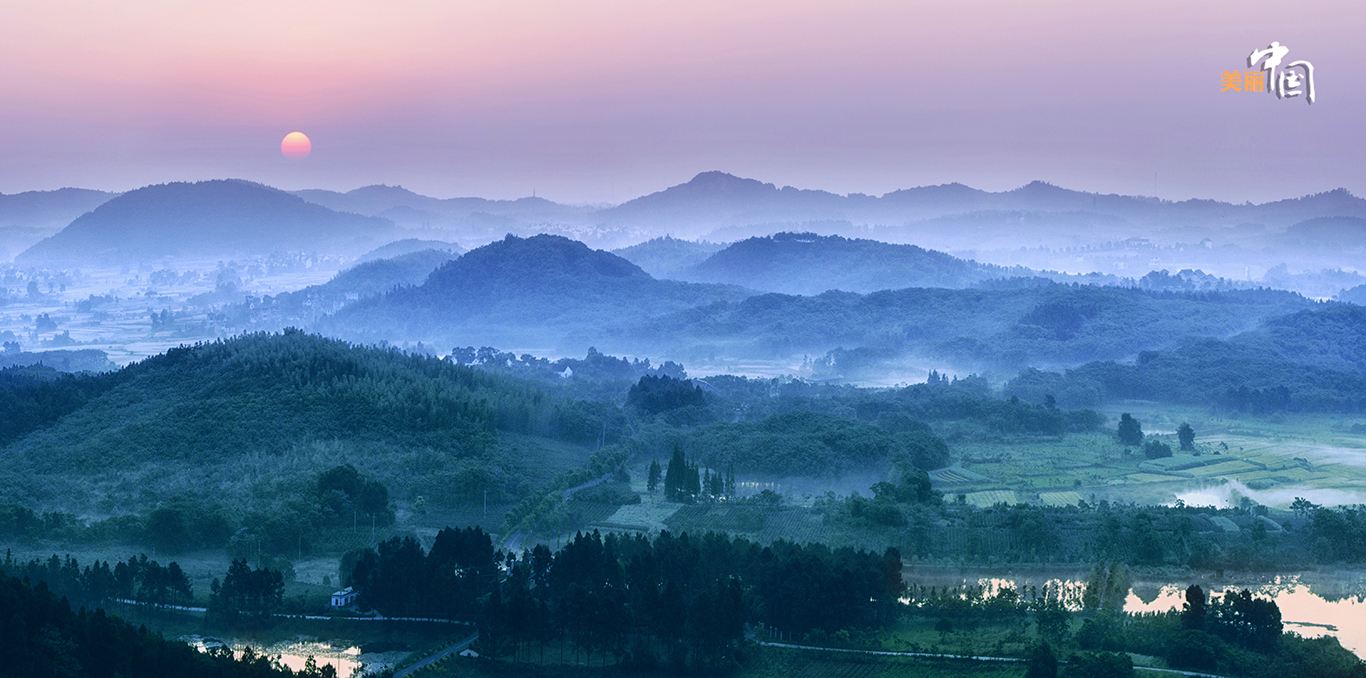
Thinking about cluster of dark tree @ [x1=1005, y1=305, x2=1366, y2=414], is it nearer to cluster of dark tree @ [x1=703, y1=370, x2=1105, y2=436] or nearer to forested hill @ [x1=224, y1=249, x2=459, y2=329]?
cluster of dark tree @ [x1=703, y1=370, x2=1105, y2=436]

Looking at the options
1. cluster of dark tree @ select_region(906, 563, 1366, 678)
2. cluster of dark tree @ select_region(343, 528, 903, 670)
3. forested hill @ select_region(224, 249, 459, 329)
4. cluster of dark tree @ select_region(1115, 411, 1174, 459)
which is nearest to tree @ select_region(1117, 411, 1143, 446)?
cluster of dark tree @ select_region(1115, 411, 1174, 459)

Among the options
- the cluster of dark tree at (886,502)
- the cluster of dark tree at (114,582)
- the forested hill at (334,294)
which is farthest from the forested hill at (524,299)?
the cluster of dark tree at (114,582)

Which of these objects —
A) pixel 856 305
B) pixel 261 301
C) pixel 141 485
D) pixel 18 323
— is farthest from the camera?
pixel 261 301

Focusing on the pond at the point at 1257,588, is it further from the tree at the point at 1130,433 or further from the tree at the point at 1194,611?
the tree at the point at 1130,433

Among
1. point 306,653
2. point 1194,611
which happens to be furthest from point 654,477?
point 1194,611

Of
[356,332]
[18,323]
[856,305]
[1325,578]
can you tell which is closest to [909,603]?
[1325,578]

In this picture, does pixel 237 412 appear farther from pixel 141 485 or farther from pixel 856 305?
pixel 856 305
